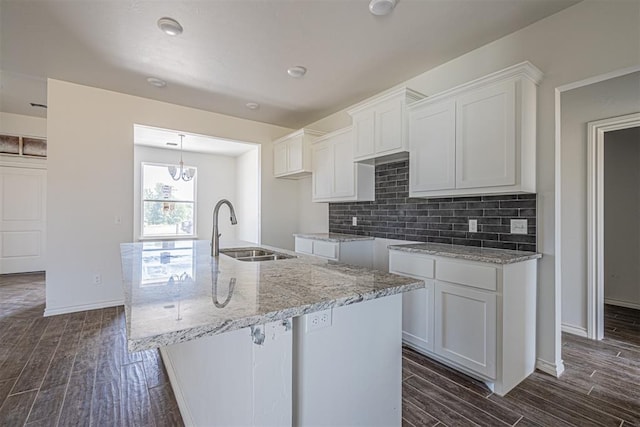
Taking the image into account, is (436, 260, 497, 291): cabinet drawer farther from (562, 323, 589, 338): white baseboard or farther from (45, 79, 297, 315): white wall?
(45, 79, 297, 315): white wall

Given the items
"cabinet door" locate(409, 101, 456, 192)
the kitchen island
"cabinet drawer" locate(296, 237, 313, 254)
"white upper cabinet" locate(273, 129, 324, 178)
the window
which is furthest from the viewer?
the window

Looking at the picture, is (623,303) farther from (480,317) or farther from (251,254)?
(251,254)

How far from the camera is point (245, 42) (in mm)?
2590

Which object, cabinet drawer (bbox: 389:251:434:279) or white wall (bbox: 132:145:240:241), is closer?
cabinet drawer (bbox: 389:251:434:279)

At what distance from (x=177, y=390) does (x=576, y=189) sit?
3.86m

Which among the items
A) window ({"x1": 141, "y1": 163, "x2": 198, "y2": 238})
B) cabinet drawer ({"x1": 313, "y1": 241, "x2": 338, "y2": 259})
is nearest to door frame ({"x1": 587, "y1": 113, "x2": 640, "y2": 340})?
cabinet drawer ({"x1": 313, "y1": 241, "x2": 338, "y2": 259})

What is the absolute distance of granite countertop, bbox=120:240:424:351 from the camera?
2.48 ft

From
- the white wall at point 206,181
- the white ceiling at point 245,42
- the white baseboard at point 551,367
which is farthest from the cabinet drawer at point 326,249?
the white wall at point 206,181

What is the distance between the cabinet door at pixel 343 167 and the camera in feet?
12.0

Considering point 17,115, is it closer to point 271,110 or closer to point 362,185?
point 271,110

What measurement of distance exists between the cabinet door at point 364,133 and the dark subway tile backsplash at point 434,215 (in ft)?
1.30

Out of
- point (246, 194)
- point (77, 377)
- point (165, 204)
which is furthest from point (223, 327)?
point (165, 204)

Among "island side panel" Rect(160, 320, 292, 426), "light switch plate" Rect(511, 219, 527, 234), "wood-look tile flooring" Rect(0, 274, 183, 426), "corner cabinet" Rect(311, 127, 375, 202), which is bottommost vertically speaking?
"wood-look tile flooring" Rect(0, 274, 183, 426)

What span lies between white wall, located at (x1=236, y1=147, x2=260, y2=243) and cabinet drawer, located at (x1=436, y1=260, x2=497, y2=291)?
4453 mm
